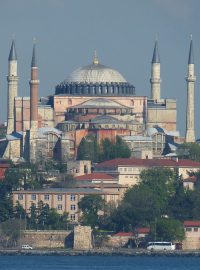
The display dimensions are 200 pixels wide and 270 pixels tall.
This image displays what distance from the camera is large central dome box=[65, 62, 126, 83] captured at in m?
188

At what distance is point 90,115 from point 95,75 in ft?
10.3

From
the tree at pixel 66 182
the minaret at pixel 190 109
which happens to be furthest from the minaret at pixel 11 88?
the tree at pixel 66 182

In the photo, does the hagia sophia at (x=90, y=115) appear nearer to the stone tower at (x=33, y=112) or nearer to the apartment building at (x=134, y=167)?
the stone tower at (x=33, y=112)

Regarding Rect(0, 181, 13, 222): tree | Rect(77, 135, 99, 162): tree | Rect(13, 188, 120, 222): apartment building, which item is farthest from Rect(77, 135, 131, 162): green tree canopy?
Rect(13, 188, 120, 222): apartment building

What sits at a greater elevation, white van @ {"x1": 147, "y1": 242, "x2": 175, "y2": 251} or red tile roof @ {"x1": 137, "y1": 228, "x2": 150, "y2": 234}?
red tile roof @ {"x1": 137, "y1": 228, "x2": 150, "y2": 234}

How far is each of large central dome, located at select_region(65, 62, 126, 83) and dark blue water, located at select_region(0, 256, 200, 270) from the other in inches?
1348

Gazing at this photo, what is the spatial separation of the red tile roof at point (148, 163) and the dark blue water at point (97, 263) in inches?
752

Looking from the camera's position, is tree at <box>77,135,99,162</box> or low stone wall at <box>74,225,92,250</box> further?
tree at <box>77,135,99,162</box>

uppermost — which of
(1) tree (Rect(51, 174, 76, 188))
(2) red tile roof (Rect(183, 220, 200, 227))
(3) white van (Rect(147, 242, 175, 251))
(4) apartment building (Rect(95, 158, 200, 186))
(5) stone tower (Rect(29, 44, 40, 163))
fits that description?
(5) stone tower (Rect(29, 44, 40, 163))

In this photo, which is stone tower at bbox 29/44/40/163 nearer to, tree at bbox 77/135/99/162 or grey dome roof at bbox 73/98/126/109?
tree at bbox 77/135/99/162

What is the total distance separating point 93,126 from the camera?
183m

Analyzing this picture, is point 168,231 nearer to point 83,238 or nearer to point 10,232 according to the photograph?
point 83,238

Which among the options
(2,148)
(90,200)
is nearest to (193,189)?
(90,200)

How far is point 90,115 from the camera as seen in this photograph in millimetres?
185750
